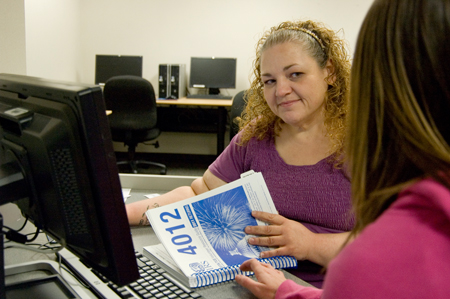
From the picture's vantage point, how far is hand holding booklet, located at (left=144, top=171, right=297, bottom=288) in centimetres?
80

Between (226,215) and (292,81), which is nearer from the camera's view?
(226,215)

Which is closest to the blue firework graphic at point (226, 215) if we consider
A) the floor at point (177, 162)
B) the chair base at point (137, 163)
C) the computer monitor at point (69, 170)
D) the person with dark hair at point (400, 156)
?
the computer monitor at point (69, 170)

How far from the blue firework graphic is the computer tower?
360 cm

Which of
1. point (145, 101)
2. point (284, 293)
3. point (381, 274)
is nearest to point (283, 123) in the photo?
point (284, 293)

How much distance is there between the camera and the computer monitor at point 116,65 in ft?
15.3

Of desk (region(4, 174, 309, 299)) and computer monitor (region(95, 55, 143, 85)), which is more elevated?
computer monitor (region(95, 55, 143, 85))

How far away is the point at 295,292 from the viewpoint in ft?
2.19

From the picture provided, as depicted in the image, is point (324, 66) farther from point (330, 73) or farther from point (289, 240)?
point (289, 240)

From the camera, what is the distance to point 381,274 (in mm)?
360

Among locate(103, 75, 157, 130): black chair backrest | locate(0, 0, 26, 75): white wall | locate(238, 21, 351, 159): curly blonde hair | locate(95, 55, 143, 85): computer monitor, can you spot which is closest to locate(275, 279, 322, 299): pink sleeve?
locate(238, 21, 351, 159): curly blonde hair

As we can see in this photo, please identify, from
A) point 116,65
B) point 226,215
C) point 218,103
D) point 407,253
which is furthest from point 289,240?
point 116,65

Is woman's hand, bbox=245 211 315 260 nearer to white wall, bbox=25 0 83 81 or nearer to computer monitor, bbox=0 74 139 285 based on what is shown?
computer monitor, bbox=0 74 139 285

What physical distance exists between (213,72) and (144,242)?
12.9ft

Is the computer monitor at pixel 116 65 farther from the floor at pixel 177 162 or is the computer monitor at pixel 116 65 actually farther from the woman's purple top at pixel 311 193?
the woman's purple top at pixel 311 193
